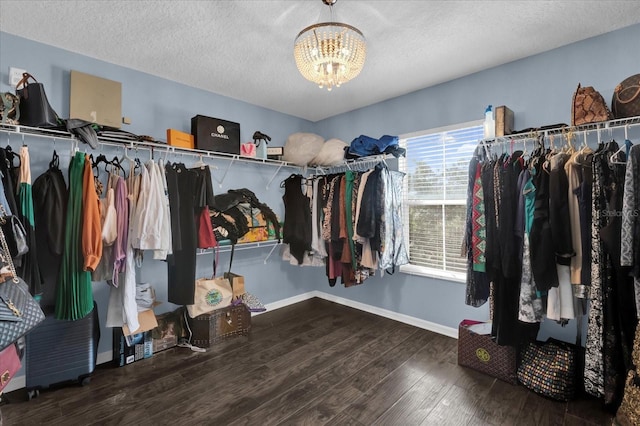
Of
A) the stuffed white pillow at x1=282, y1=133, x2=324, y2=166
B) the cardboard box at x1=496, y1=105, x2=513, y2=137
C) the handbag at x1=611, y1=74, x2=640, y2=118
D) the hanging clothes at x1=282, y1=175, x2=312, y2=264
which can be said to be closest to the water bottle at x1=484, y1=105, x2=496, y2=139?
the cardboard box at x1=496, y1=105, x2=513, y2=137

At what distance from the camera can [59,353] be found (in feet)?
6.84

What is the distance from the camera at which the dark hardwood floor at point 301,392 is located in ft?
5.95

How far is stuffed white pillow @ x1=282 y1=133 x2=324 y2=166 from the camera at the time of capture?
3424 mm

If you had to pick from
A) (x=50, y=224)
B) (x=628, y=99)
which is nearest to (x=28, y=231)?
(x=50, y=224)

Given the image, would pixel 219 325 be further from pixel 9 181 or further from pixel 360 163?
pixel 360 163

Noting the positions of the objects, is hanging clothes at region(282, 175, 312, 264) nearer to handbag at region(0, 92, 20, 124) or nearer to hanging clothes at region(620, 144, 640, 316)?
handbag at region(0, 92, 20, 124)

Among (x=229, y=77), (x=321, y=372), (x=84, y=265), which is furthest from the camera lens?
(x=229, y=77)

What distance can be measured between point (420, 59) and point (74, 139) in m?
2.74

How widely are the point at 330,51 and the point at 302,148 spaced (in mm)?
1908

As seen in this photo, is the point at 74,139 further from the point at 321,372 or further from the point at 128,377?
the point at 321,372

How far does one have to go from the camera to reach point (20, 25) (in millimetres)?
2035

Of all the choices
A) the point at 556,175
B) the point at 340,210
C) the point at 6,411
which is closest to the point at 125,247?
the point at 6,411

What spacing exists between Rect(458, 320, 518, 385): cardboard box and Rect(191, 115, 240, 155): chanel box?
8.84 feet

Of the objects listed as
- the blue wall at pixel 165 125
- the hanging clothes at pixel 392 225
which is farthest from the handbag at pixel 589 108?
the blue wall at pixel 165 125
